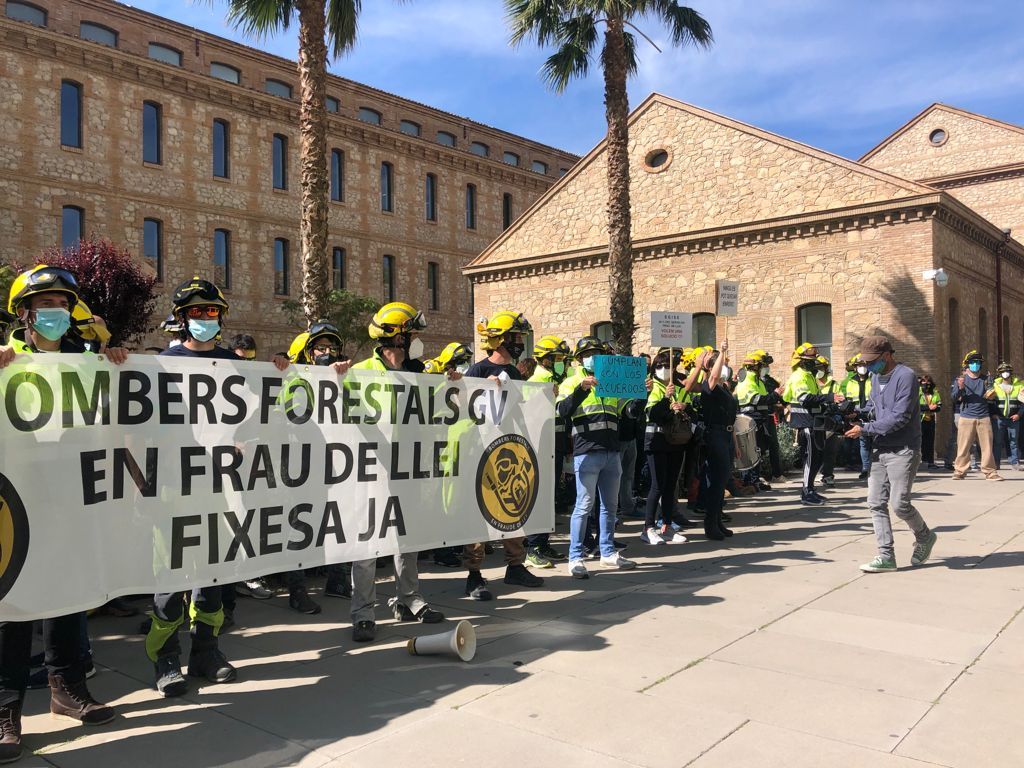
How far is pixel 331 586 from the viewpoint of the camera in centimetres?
669

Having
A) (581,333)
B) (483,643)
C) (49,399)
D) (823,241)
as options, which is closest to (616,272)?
(823,241)

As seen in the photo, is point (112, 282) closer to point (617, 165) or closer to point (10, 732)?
point (617, 165)

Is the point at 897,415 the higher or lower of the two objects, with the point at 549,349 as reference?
lower

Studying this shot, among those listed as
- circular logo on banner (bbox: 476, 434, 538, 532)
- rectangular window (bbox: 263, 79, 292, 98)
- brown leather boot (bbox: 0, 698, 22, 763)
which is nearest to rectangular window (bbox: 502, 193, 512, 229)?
rectangular window (bbox: 263, 79, 292, 98)

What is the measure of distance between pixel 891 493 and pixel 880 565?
0.62 meters

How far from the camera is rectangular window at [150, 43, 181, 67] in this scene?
33.9 m

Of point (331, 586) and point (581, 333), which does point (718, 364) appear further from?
point (581, 333)

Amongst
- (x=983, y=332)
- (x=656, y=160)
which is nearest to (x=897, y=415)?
(x=656, y=160)

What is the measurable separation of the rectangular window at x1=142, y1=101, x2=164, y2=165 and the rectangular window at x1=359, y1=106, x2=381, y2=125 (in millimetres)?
10894

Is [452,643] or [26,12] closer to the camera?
[452,643]

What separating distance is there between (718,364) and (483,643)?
4.42 metres

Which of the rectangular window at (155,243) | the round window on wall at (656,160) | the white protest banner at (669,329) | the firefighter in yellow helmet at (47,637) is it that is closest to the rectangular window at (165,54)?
the rectangular window at (155,243)

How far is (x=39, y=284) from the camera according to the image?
13.6 ft

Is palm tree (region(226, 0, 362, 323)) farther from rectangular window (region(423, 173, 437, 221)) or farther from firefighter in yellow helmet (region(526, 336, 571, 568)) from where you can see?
rectangular window (region(423, 173, 437, 221))
